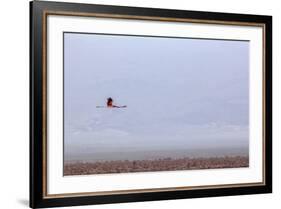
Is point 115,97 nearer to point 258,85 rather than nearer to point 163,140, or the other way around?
point 163,140

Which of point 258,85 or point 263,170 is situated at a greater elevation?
point 258,85

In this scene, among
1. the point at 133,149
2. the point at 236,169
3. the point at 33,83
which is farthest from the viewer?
the point at 236,169

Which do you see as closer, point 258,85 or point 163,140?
point 163,140

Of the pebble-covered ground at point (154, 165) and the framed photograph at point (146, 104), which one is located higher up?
the framed photograph at point (146, 104)

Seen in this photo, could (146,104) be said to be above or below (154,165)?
above

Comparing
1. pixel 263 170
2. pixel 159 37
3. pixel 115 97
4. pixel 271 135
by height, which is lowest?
pixel 263 170

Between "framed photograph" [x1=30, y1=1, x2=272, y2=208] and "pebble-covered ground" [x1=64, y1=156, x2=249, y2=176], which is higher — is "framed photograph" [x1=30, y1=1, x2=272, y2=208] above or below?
above

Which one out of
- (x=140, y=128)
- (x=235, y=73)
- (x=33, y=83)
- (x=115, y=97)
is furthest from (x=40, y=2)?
(x=235, y=73)

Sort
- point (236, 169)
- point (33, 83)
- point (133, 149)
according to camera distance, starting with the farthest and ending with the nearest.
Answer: point (236, 169) < point (133, 149) < point (33, 83)
